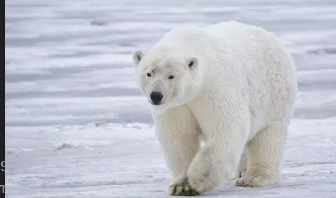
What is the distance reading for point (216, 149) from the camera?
179 inches

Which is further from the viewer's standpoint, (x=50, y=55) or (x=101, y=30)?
(x=101, y=30)

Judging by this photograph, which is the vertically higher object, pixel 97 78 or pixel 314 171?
pixel 314 171

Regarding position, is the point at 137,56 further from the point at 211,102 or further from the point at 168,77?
the point at 211,102

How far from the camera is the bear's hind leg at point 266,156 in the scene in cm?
518

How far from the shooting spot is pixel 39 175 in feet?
19.4

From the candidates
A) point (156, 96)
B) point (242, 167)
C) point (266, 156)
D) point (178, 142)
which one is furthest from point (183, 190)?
point (242, 167)

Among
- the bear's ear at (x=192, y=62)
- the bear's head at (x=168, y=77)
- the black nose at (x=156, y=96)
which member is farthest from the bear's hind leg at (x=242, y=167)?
the black nose at (x=156, y=96)

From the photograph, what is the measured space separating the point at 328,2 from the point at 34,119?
12.1m

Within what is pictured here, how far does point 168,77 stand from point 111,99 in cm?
527

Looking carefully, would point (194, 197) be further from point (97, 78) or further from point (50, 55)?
point (50, 55)

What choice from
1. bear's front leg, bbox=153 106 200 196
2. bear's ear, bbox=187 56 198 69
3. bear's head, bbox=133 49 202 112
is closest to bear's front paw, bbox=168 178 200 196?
bear's front leg, bbox=153 106 200 196

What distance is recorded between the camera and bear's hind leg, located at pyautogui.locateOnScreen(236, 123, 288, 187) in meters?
5.18

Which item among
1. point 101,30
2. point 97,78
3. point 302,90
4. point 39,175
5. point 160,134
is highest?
point 160,134
